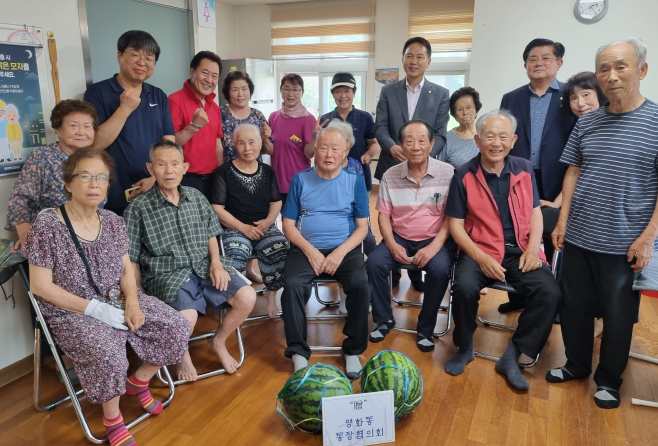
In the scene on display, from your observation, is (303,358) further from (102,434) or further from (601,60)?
(601,60)

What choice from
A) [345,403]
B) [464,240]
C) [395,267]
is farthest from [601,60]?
[345,403]

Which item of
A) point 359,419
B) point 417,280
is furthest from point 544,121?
point 359,419

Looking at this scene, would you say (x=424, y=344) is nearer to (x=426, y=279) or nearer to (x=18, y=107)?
(x=426, y=279)

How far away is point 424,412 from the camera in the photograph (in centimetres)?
221

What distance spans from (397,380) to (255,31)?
7871mm

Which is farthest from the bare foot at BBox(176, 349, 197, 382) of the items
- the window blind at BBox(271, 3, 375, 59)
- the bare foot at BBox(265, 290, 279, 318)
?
the window blind at BBox(271, 3, 375, 59)

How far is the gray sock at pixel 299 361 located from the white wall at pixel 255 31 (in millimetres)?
7076

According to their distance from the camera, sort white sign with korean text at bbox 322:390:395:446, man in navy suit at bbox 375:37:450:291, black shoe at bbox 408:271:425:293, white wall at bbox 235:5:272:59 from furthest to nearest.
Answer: white wall at bbox 235:5:272:59 → black shoe at bbox 408:271:425:293 → man in navy suit at bbox 375:37:450:291 → white sign with korean text at bbox 322:390:395:446

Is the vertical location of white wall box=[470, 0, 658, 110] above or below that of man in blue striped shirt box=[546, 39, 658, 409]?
above

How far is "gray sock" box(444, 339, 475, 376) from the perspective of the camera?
8.29ft

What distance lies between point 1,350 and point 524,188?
3001mm

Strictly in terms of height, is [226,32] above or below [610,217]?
above

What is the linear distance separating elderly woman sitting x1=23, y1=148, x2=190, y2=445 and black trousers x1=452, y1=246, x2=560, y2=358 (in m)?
1.49

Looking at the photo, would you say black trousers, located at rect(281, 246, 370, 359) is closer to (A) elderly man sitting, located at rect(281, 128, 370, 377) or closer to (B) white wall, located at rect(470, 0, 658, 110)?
(A) elderly man sitting, located at rect(281, 128, 370, 377)
